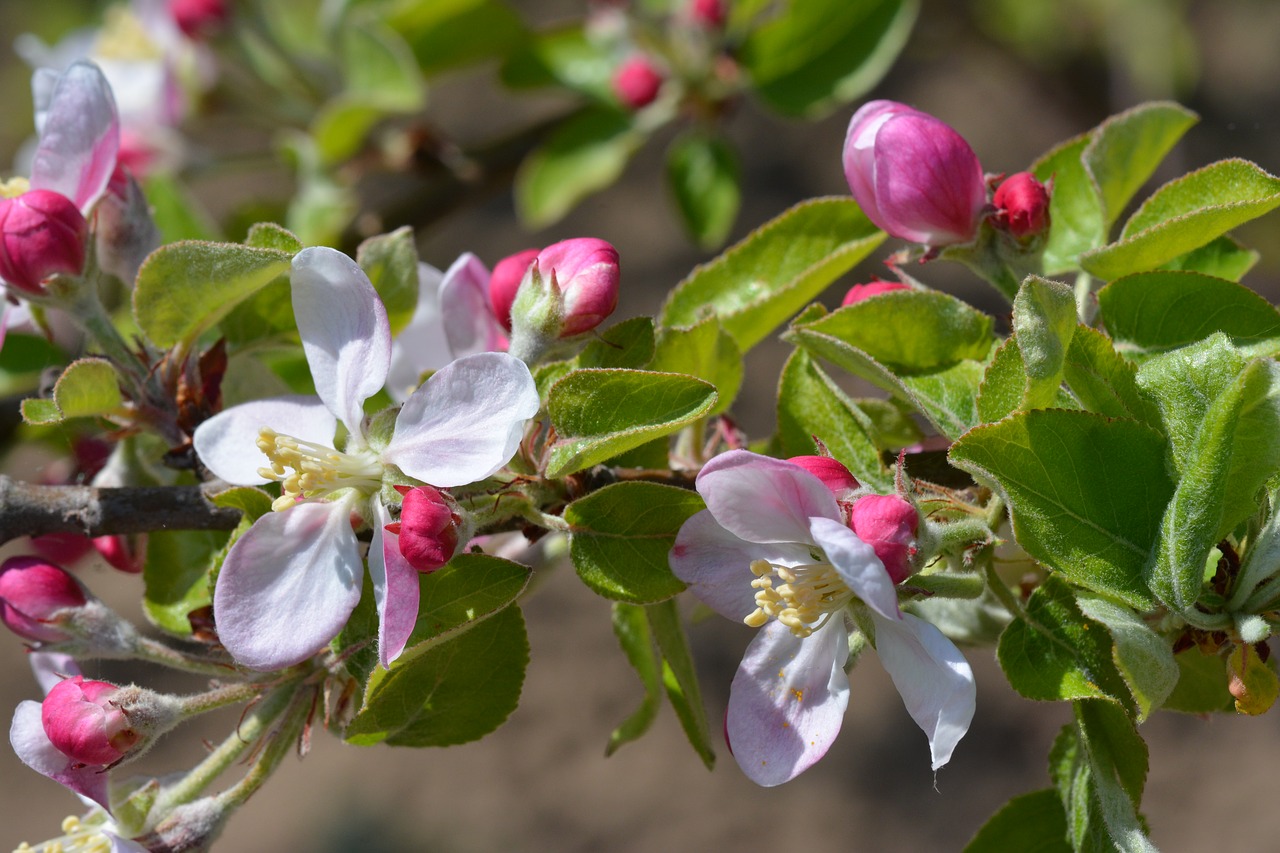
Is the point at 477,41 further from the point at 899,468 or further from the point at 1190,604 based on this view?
the point at 1190,604

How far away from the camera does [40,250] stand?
875 millimetres

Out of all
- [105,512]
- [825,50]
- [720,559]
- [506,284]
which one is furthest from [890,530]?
[825,50]

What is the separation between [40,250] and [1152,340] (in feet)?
2.84

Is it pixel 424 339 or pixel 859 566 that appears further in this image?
pixel 424 339

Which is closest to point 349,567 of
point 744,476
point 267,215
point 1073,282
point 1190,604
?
point 744,476

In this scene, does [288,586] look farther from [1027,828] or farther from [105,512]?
[1027,828]

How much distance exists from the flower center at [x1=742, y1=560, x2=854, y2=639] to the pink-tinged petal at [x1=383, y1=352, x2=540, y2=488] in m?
0.19

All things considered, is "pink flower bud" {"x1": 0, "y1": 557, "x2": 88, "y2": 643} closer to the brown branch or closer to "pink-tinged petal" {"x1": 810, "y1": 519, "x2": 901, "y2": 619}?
the brown branch

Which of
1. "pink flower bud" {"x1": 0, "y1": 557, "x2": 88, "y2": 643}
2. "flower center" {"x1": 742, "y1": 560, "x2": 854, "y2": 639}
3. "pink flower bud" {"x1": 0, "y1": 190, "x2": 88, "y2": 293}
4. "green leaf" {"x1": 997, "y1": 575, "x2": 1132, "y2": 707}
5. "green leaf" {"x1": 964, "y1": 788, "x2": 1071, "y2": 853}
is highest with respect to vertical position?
"pink flower bud" {"x1": 0, "y1": 190, "x2": 88, "y2": 293}

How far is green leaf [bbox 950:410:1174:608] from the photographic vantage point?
707 millimetres

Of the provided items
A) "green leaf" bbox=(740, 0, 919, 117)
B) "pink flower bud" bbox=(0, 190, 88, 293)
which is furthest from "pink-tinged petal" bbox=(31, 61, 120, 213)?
"green leaf" bbox=(740, 0, 919, 117)

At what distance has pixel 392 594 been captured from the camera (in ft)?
2.37

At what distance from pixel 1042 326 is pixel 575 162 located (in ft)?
4.17

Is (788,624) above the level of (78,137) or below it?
below
